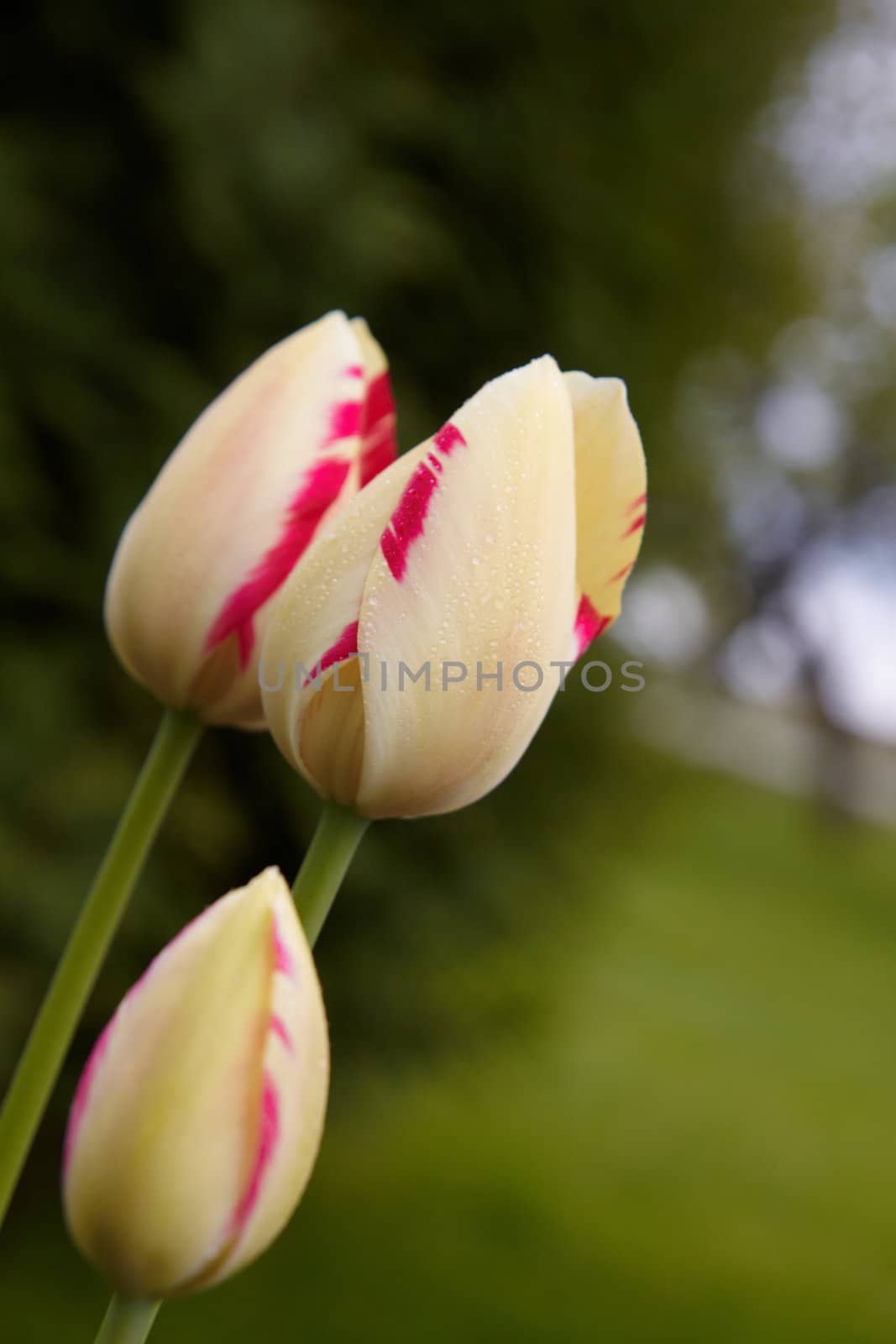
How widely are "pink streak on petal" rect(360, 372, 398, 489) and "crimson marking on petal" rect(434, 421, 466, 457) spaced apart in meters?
0.09

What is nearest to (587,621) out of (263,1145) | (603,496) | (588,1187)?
(603,496)

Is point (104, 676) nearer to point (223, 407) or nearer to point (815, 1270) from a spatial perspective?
point (223, 407)

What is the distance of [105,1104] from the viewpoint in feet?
0.83

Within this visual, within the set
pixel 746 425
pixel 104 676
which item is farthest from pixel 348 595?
pixel 746 425

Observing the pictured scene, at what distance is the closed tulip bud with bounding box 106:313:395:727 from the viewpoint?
0.35 m

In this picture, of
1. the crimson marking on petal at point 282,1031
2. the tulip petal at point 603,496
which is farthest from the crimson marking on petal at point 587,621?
the crimson marking on petal at point 282,1031

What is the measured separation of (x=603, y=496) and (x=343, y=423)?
79mm

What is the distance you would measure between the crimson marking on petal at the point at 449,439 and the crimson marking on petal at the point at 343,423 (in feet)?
0.27

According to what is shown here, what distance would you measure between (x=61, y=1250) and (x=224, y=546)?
2037mm

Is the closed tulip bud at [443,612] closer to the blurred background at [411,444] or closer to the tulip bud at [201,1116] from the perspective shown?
the tulip bud at [201,1116]

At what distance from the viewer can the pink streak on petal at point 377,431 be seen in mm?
370

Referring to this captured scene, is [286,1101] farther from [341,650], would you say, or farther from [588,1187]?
[588,1187]

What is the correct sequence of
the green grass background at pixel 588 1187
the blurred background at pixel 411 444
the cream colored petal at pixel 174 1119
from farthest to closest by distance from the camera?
the green grass background at pixel 588 1187, the blurred background at pixel 411 444, the cream colored petal at pixel 174 1119

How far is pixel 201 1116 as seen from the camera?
0.81ft
